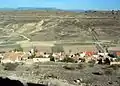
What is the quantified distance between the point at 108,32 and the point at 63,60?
5109cm

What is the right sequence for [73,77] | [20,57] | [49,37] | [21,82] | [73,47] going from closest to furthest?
[21,82]
[73,77]
[20,57]
[73,47]
[49,37]

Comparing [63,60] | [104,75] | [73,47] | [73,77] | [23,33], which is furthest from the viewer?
[23,33]

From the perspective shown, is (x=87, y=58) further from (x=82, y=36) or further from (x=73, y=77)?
(x=82, y=36)

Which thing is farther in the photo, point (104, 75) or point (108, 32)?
point (108, 32)

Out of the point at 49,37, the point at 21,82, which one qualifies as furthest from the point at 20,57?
the point at 49,37

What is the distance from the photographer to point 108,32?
85.3m

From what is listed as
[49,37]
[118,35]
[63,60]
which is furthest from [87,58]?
[118,35]

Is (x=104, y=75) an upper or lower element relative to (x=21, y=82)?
lower

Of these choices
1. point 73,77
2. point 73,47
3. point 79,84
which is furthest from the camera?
point 73,47

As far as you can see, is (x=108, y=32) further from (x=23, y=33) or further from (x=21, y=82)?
(x=21, y=82)

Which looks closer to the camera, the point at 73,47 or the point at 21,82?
the point at 21,82

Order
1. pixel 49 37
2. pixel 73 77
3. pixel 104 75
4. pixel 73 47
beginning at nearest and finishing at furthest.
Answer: pixel 73 77 < pixel 104 75 < pixel 73 47 < pixel 49 37

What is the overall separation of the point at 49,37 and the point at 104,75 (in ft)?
171

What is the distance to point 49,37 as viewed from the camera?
76.1 meters
